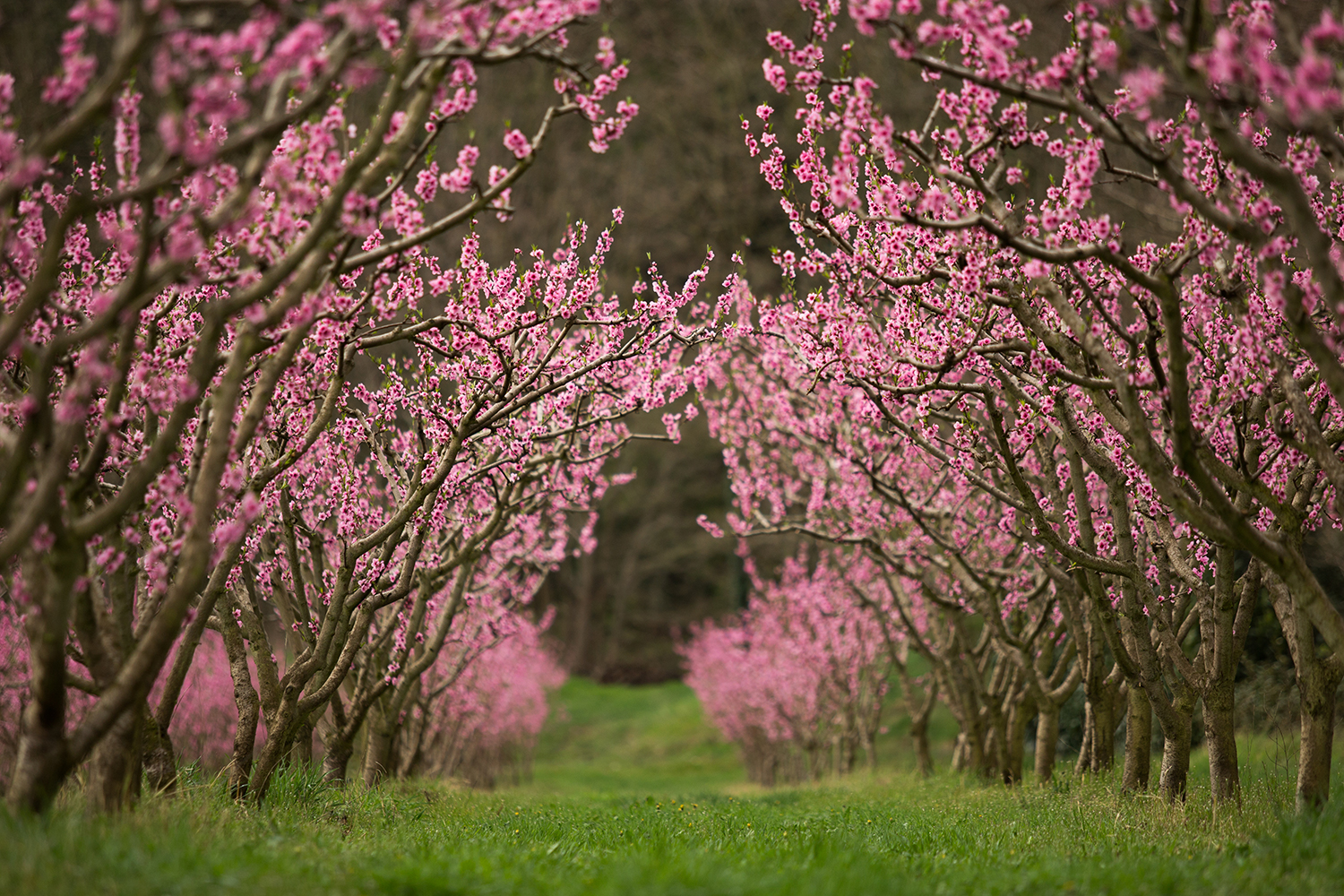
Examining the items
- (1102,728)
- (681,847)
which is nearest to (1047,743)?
(1102,728)

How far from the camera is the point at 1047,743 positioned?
9.67 meters

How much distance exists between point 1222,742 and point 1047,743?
3417 millimetres

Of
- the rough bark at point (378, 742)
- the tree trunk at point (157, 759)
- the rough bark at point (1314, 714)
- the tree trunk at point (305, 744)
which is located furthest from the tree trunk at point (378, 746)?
the rough bark at point (1314, 714)

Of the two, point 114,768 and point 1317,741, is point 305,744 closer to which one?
point 114,768

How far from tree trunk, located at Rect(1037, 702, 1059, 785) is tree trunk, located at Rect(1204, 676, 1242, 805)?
292cm

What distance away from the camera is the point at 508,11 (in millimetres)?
4824

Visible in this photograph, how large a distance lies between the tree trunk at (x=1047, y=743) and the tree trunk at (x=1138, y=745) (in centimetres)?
169

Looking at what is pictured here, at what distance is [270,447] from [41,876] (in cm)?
397

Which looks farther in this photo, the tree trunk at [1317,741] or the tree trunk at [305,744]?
the tree trunk at [305,744]

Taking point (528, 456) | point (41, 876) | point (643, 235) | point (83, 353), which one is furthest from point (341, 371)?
point (643, 235)

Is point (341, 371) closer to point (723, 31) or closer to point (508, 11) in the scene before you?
point (508, 11)

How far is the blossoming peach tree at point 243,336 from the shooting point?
404cm

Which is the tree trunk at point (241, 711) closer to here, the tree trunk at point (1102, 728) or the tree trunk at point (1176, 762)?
the tree trunk at point (1176, 762)

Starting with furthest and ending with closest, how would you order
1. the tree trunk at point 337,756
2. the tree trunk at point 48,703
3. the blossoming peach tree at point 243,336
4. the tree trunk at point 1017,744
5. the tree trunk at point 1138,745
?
the tree trunk at point 1017,744
the tree trunk at point 337,756
the tree trunk at point 1138,745
the tree trunk at point 48,703
the blossoming peach tree at point 243,336
